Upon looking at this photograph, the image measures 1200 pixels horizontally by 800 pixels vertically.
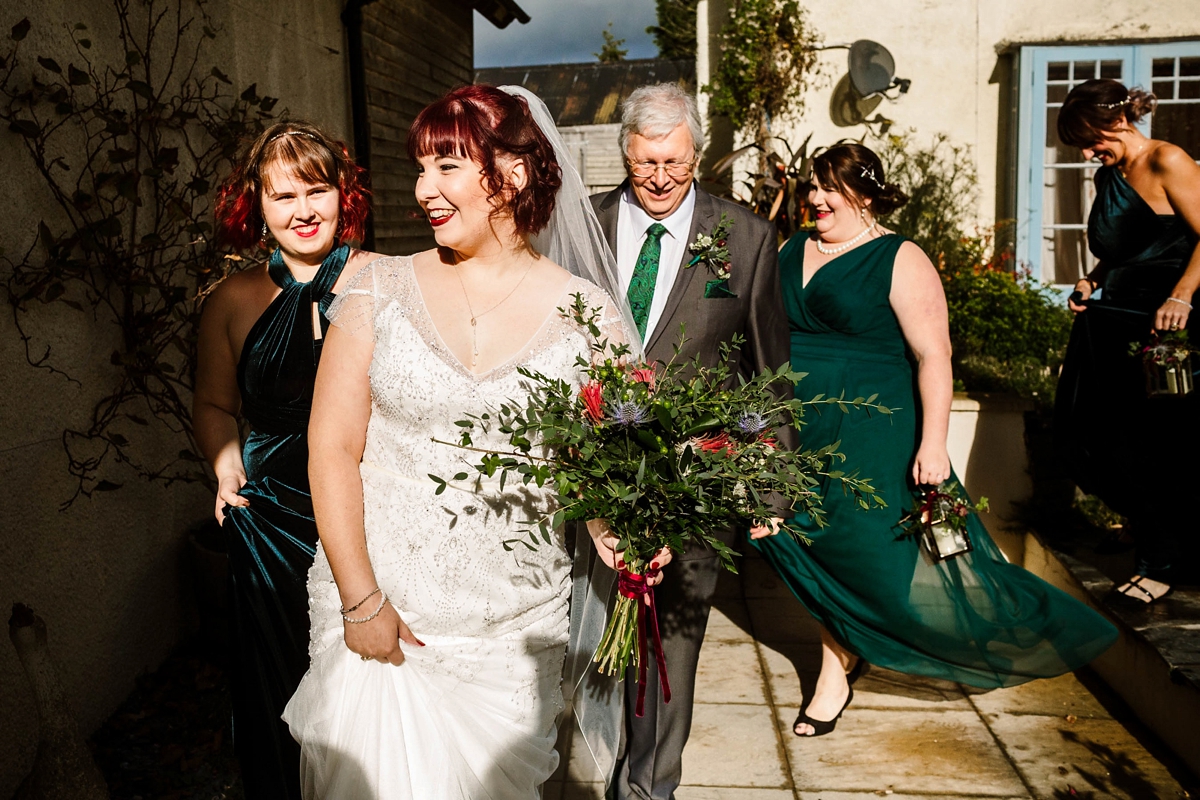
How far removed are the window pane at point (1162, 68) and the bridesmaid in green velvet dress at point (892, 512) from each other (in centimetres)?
530

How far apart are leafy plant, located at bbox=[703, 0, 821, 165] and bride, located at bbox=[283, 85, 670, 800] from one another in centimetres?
590

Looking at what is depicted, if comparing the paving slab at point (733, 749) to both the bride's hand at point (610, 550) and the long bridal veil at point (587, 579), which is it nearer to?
the long bridal veil at point (587, 579)

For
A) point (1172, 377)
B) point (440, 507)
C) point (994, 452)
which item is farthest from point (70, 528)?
point (994, 452)

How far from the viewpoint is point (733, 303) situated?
300cm

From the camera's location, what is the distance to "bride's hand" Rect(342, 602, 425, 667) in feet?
6.96

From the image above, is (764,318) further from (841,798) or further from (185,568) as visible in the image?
(185,568)

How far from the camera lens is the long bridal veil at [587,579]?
265cm

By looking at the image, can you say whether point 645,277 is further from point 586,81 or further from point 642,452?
point 586,81

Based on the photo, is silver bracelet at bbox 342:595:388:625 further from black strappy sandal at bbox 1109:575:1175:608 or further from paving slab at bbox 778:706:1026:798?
black strappy sandal at bbox 1109:575:1175:608

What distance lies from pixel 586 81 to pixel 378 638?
22.4 m

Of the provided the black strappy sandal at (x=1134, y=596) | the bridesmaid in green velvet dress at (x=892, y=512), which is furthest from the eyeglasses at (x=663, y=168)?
the black strappy sandal at (x=1134, y=596)

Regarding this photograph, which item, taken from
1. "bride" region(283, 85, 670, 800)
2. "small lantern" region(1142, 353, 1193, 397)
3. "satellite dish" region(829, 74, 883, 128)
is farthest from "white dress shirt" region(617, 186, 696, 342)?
"satellite dish" region(829, 74, 883, 128)

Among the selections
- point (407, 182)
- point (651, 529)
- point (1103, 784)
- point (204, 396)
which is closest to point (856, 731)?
point (1103, 784)

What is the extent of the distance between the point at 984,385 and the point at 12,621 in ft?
16.9
